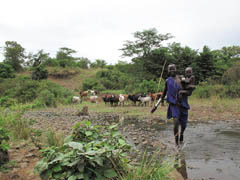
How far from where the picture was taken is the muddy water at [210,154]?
3.41 m

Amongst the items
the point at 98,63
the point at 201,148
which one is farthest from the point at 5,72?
the point at 201,148

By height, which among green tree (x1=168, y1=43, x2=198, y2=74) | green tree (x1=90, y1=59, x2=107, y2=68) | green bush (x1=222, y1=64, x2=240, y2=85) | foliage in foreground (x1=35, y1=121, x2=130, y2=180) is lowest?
foliage in foreground (x1=35, y1=121, x2=130, y2=180)

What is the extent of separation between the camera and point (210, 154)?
14.2 ft

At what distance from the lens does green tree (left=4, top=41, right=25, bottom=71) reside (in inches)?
1554

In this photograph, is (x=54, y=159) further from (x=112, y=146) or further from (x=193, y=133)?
(x=193, y=133)

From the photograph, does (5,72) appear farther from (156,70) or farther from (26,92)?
(156,70)

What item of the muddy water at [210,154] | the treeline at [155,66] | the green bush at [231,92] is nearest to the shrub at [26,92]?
the treeline at [155,66]

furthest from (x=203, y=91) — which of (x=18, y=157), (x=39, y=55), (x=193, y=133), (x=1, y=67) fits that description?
(x=39, y=55)

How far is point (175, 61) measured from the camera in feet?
82.0

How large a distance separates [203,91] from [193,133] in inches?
430

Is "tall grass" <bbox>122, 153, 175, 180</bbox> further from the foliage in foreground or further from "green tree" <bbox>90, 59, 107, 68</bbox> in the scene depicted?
"green tree" <bbox>90, 59, 107, 68</bbox>

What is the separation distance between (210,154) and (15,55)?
140ft

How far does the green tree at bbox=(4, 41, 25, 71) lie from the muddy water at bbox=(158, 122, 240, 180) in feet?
131

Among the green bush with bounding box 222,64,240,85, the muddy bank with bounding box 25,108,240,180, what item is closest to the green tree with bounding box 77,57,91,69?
the green bush with bounding box 222,64,240,85
